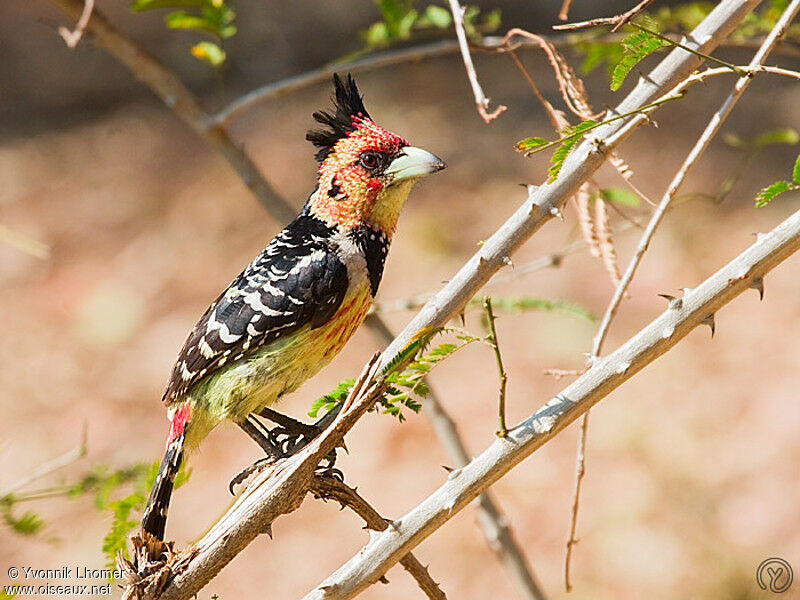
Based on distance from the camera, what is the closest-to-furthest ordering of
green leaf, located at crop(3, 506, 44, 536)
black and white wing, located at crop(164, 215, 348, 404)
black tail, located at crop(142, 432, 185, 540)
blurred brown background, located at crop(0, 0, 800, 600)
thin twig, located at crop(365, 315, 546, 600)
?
black tail, located at crop(142, 432, 185, 540)
black and white wing, located at crop(164, 215, 348, 404)
green leaf, located at crop(3, 506, 44, 536)
thin twig, located at crop(365, 315, 546, 600)
blurred brown background, located at crop(0, 0, 800, 600)

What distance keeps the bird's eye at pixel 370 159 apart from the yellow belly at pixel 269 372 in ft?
0.98

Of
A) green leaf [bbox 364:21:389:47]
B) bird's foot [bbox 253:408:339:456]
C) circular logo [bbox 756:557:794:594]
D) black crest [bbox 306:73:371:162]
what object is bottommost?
circular logo [bbox 756:557:794:594]

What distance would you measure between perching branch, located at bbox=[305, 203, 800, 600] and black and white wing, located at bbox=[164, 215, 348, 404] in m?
0.79

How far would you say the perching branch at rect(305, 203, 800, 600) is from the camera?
159 centimetres

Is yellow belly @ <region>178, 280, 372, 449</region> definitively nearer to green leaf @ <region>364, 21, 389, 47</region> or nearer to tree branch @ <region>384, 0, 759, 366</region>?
tree branch @ <region>384, 0, 759, 366</region>

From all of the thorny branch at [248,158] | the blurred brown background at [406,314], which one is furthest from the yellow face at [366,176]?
the blurred brown background at [406,314]

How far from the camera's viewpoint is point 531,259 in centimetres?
685

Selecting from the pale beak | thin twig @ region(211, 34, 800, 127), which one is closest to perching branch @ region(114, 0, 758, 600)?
the pale beak

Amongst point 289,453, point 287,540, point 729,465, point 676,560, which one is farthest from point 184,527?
point 289,453

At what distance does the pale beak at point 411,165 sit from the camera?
7.54 ft

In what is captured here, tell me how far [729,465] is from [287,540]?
262 cm

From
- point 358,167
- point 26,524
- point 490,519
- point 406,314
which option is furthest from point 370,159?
point 406,314

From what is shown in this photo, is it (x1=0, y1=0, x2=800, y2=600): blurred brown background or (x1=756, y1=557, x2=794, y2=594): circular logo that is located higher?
(x1=0, y1=0, x2=800, y2=600): blurred brown background

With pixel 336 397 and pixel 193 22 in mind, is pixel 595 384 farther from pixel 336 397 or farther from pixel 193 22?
pixel 193 22
